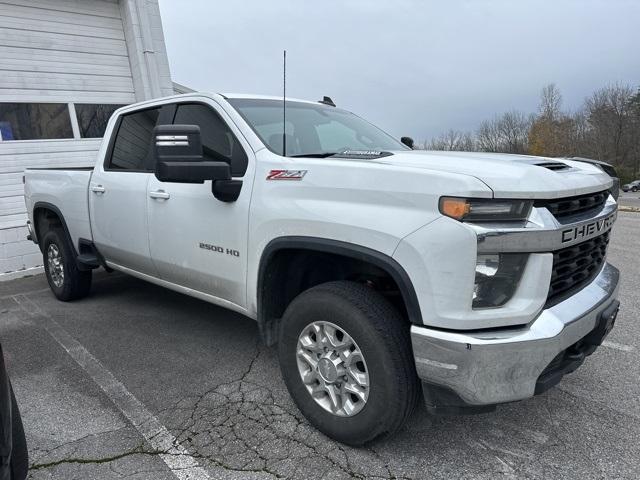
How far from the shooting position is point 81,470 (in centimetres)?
246

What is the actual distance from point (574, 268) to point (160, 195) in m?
2.78

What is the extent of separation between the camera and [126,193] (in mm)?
4074

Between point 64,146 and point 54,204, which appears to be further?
point 64,146

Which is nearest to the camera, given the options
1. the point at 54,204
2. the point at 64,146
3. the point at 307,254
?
the point at 307,254

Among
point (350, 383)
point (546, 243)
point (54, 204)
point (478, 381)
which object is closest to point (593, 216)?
point (546, 243)

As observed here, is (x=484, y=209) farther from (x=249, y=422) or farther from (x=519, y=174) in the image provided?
(x=249, y=422)

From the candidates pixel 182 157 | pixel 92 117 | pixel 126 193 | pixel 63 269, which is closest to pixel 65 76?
pixel 92 117

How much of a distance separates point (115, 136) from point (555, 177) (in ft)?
12.6

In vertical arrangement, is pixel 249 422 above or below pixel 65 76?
below

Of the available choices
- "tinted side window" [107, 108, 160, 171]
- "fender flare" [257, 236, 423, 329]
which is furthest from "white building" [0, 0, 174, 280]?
"fender flare" [257, 236, 423, 329]

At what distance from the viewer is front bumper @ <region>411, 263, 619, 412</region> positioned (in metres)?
2.03

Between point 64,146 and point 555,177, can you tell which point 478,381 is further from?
point 64,146

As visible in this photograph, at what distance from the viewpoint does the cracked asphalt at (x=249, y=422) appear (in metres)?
2.43

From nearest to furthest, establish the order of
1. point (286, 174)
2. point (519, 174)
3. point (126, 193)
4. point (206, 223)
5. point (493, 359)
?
point (493, 359) < point (519, 174) < point (286, 174) < point (206, 223) < point (126, 193)
